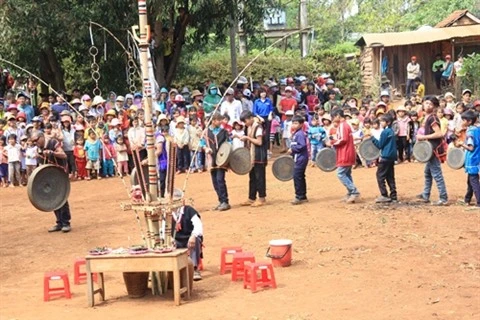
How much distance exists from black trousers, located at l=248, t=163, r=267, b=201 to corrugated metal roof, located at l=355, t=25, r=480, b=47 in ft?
56.3

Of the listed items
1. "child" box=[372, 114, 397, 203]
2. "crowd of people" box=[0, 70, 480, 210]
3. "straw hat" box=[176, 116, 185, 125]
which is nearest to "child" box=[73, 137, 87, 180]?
"crowd of people" box=[0, 70, 480, 210]

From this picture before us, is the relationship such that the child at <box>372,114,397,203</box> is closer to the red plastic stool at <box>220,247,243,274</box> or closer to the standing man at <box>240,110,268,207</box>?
the standing man at <box>240,110,268,207</box>

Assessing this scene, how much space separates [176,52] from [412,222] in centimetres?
1530

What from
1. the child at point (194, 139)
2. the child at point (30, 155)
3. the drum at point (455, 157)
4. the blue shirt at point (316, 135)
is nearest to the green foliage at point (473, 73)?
the blue shirt at point (316, 135)

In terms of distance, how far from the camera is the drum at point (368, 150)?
57.6 feet

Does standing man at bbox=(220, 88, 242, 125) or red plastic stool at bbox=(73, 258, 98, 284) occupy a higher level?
standing man at bbox=(220, 88, 242, 125)

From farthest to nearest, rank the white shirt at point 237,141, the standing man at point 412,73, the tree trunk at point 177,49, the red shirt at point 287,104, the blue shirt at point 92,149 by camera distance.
→ the standing man at point 412,73 → the tree trunk at point 177,49 → the red shirt at point 287,104 → the blue shirt at point 92,149 → the white shirt at point 237,141

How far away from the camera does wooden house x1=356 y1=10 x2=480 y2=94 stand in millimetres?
32359

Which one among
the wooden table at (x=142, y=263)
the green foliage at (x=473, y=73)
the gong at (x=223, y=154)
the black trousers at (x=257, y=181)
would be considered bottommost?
the wooden table at (x=142, y=263)

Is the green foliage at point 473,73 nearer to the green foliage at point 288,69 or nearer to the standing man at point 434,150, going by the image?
the green foliage at point 288,69

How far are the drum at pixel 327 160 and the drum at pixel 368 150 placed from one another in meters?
1.16

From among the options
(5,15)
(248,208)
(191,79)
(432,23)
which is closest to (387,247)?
(248,208)

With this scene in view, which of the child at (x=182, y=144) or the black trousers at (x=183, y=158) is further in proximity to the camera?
the black trousers at (x=183, y=158)

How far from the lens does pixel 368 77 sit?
3344 centimetres
